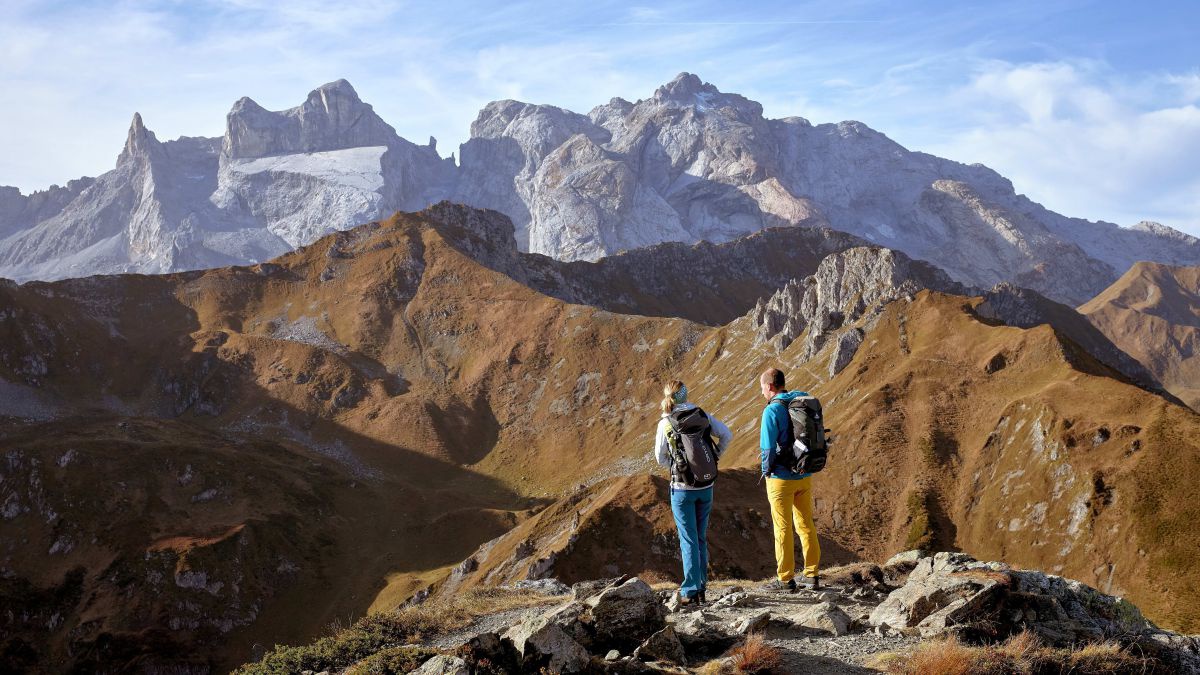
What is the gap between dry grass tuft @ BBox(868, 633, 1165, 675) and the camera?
1265cm

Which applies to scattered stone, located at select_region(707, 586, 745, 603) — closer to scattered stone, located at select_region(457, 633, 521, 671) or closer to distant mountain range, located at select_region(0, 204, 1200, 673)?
scattered stone, located at select_region(457, 633, 521, 671)

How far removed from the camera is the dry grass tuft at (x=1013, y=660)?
41.5 feet

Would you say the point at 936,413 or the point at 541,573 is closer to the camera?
the point at 541,573

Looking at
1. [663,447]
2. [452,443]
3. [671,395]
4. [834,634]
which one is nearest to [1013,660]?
[834,634]

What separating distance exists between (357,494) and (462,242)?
81.2 m

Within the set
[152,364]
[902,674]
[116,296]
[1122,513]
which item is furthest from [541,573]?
[116,296]

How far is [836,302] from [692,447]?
9990 centimetres

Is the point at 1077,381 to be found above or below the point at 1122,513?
above

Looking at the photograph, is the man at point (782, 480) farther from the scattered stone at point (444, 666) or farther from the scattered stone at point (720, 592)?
the scattered stone at point (444, 666)

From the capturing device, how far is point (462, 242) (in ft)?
566

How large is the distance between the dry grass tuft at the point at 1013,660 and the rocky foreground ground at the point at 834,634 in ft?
0.10

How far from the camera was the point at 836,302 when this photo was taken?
366ft

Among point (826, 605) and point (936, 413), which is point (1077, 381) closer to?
point (936, 413)

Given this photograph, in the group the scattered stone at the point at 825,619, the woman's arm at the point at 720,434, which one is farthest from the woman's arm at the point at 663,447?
the scattered stone at the point at 825,619
